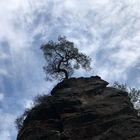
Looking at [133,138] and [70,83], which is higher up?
[70,83]

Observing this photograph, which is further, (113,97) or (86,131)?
(113,97)

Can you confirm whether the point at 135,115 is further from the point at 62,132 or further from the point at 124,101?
the point at 62,132

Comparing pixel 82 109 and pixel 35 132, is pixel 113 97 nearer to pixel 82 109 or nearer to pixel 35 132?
pixel 82 109

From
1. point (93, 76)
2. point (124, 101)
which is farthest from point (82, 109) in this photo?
point (93, 76)

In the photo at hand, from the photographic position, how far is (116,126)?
178ft

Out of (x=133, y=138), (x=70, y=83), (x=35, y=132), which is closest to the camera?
(x=133, y=138)

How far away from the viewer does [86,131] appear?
183 ft

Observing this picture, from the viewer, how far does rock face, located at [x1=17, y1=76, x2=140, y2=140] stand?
179 ft

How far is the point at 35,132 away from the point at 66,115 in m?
5.55

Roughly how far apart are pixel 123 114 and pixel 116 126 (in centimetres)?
418

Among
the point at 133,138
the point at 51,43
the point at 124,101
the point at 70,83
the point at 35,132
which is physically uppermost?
the point at 51,43

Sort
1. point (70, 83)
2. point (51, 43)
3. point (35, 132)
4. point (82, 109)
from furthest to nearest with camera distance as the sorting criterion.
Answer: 1. point (51, 43)
2. point (70, 83)
3. point (82, 109)
4. point (35, 132)

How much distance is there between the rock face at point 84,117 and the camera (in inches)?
2144

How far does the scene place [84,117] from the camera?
5788cm
